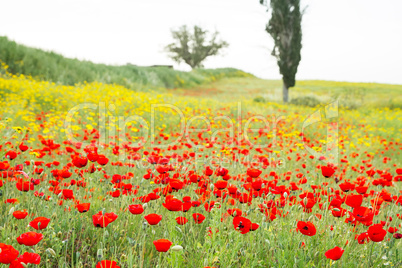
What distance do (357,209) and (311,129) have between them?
921 cm

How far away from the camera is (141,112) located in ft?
29.5

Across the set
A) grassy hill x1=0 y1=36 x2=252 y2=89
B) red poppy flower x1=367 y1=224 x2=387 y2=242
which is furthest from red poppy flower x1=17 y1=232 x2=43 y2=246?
grassy hill x1=0 y1=36 x2=252 y2=89

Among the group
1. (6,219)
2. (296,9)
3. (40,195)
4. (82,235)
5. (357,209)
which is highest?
(296,9)

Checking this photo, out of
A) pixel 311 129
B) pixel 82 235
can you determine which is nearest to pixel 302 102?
pixel 311 129

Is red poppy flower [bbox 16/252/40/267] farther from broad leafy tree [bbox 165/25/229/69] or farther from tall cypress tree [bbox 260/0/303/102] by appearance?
broad leafy tree [bbox 165/25/229/69]

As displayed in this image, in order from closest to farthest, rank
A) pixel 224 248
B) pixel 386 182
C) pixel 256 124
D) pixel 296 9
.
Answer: pixel 224 248, pixel 386 182, pixel 256 124, pixel 296 9

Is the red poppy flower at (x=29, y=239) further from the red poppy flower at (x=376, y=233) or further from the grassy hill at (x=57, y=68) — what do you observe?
the grassy hill at (x=57, y=68)

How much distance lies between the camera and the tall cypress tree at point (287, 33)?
1747 centimetres

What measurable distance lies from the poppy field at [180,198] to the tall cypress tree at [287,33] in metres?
8.20

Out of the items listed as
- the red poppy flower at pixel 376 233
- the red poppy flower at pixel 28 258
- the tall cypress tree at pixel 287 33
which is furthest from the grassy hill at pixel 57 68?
the red poppy flower at pixel 376 233

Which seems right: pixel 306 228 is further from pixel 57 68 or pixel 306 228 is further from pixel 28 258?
pixel 57 68

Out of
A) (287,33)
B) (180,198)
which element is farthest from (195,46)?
(180,198)

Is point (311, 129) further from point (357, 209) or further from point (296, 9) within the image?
point (296, 9)

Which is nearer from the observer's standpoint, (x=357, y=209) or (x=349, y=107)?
(x=357, y=209)
